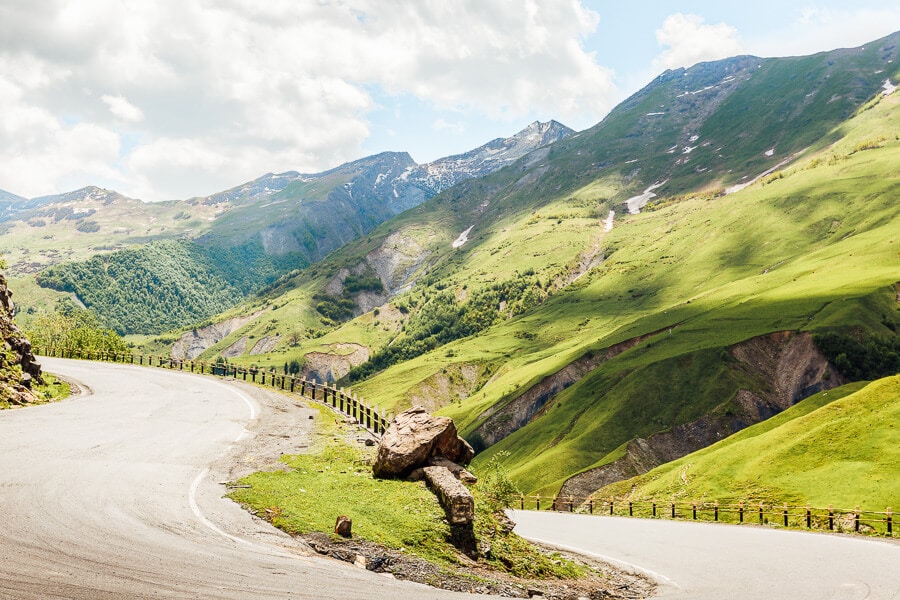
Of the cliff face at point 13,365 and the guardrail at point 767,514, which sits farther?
the guardrail at point 767,514

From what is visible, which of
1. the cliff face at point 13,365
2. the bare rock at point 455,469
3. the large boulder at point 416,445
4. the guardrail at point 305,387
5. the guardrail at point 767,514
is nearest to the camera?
the large boulder at point 416,445

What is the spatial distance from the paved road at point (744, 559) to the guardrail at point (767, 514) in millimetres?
3228

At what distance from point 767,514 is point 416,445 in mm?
36157

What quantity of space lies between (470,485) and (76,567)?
16.4 m

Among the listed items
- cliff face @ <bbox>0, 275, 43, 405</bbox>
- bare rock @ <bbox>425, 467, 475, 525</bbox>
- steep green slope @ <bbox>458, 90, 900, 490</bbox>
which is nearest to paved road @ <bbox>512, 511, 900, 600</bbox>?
bare rock @ <bbox>425, 467, 475, 525</bbox>

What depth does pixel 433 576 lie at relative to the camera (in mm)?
16312

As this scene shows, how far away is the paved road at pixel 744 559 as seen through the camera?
19859 mm

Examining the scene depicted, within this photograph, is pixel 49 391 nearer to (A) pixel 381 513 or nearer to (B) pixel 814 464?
(A) pixel 381 513

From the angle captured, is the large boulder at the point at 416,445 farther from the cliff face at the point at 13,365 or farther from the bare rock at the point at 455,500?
the cliff face at the point at 13,365

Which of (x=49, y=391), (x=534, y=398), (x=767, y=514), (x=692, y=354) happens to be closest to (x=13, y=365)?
(x=49, y=391)

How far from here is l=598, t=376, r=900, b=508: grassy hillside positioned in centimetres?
4603

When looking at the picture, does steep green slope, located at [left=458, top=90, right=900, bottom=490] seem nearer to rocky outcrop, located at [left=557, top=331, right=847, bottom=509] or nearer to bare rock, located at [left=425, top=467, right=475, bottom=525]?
rocky outcrop, located at [left=557, top=331, right=847, bottom=509]

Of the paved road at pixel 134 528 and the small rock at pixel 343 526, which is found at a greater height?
the paved road at pixel 134 528

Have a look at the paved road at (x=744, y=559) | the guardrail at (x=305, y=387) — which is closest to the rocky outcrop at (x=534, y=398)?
the guardrail at (x=305, y=387)
